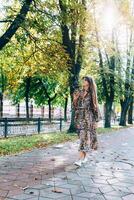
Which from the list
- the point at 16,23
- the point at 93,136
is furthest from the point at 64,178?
the point at 16,23

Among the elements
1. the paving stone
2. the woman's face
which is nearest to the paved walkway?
the paving stone

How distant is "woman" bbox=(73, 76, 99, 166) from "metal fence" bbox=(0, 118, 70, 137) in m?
8.76

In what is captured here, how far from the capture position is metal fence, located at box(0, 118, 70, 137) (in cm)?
1775

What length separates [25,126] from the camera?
1994cm

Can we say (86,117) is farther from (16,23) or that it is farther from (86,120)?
A: (16,23)

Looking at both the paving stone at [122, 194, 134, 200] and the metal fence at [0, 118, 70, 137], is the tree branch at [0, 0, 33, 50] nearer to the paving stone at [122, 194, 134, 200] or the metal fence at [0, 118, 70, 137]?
the metal fence at [0, 118, 70, 137]

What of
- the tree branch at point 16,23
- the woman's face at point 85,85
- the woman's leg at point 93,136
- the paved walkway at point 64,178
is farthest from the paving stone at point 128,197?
the tree branch at point 16,23

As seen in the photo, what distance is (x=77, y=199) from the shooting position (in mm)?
5977

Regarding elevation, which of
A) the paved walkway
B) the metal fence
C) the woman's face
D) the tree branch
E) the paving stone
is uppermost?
the tree branch

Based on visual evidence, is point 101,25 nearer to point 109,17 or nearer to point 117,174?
point 109,17

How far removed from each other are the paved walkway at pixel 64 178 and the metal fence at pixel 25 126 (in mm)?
6939

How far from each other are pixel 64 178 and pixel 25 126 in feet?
41.5

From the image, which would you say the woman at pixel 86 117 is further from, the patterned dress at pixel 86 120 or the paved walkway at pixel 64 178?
the paved walkway at pixel 64 178

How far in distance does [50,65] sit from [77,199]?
31.5 ft
